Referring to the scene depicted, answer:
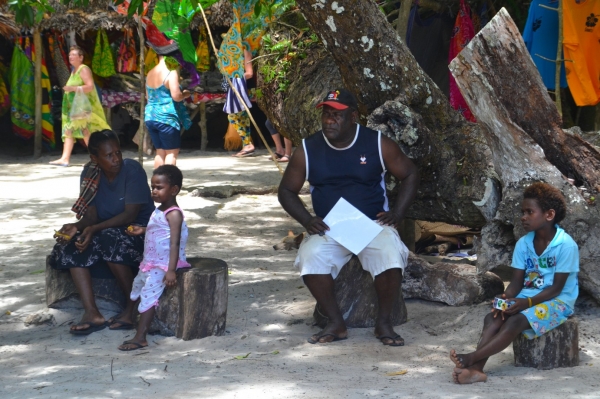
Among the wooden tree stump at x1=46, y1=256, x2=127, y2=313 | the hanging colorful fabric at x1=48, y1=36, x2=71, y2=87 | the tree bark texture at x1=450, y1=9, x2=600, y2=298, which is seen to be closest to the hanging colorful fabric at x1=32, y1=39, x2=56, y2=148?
the hanging colorful fabric at x1=48, y1=36, x2=71, y2=87

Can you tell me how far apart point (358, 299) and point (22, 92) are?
9.65 meters

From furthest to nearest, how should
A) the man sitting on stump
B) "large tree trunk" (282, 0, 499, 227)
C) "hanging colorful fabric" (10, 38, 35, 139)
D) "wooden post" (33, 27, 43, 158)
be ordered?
"hanging colorful fabric" (10, 38, 35, 139), "wooden post" (33, 27, 43, 158), "large tree trunk" (282, 0, 499, 227), the man sitting on stump

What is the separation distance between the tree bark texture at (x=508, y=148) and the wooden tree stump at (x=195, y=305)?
162cm

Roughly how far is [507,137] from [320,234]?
127 cm

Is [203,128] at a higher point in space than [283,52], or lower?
lower

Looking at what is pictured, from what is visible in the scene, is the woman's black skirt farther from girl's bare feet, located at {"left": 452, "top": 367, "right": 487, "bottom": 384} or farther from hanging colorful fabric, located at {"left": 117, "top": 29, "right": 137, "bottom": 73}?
hanging colorful fabric, located at {"left": 117, "top": 29, "right": 137, "bottom": 73}

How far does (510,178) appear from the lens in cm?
472

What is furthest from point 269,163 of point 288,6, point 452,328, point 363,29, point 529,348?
point 529,348

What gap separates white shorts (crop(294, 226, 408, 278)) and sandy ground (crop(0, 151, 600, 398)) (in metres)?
0.43

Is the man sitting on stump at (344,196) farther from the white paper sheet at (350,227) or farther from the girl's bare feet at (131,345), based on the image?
the girl's bare feet at (131,345)

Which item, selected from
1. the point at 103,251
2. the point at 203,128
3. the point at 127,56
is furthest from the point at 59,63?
the point at 103,251

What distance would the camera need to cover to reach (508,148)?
15.5 feet

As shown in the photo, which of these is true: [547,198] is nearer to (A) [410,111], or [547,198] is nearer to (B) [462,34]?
(A) [410,111]

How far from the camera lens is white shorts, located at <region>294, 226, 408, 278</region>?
4.51m
